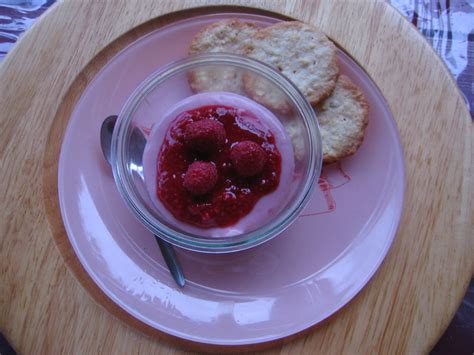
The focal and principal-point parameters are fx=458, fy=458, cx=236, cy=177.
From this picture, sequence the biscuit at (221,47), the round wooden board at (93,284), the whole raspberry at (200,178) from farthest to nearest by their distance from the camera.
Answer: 1. the biscuit at (221,47)
2. the round wooden board at (93,284)
3. the whole raspberry at (200,178)

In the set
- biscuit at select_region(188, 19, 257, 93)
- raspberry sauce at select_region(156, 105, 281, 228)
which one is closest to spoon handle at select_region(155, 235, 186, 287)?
raspberry sauce at select_region(156, 105, 281, 228)

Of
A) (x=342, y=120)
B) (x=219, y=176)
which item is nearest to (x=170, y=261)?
(x=219, y=176)

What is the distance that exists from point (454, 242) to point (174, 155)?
29.6 inches

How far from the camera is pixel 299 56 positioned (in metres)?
1.27

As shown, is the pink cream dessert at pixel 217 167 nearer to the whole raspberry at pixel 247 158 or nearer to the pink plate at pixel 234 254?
the whole raspberry at pixel 247 158

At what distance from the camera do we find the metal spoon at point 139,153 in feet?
3.89

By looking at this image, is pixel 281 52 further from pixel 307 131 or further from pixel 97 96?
Answer: pixel 97 96

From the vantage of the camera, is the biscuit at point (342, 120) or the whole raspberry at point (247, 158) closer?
the whole raspberry at point (247, 158)

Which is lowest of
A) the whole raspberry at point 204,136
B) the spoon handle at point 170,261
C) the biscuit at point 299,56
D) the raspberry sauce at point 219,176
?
the spoon handle at point 170,261

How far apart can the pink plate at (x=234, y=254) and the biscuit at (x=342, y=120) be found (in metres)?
0.03

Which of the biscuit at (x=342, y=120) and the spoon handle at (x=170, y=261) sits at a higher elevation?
the biscuit at (x=342, y=120)

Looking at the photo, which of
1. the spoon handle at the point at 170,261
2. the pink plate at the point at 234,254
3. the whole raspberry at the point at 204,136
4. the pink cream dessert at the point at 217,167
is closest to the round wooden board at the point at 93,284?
the pink plate at the point at 234,254

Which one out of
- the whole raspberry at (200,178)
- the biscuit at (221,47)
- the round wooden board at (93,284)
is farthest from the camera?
the biscuit at (221,47)

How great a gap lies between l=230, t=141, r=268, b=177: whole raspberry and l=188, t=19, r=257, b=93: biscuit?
30cm
